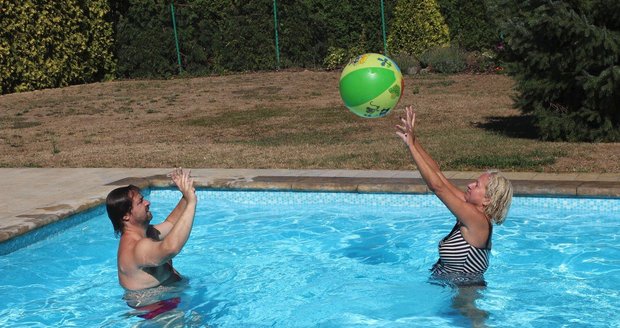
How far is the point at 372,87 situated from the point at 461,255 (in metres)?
1.44

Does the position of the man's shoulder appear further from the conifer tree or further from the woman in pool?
the conifer tree

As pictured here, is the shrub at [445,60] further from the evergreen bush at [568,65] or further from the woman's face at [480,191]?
the woman's face at [480,191]

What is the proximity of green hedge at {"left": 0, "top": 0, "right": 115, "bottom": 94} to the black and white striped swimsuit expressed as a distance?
15.8 metres

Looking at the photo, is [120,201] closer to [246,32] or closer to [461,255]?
[461,255]

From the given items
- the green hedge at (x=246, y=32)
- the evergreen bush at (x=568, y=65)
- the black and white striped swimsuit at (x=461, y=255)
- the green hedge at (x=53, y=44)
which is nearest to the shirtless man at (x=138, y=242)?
the black and white striped swimsuit at (x=461, y=255)

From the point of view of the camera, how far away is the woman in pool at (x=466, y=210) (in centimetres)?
512

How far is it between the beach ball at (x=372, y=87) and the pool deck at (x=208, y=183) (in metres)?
2.64

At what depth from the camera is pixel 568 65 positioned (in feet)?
36.3

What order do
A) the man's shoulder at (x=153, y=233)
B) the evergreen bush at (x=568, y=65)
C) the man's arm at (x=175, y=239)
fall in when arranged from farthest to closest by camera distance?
the evergreen bush at (x=568, y=65), the man's shoulder at (x=153, y=233), the man's arm at (x=175, y=239)

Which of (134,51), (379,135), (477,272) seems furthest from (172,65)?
(477,272)

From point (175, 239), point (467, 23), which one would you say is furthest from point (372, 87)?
point (467, 23)

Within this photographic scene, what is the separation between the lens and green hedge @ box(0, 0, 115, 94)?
19297 mm

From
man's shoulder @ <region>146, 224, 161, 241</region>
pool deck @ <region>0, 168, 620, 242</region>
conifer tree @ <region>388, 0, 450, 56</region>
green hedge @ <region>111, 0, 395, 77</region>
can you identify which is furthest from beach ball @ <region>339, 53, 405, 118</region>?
green hedge @ <region>111, 0, 395, 77</region>

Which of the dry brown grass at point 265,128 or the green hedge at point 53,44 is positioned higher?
the green hedge at point 53,44
